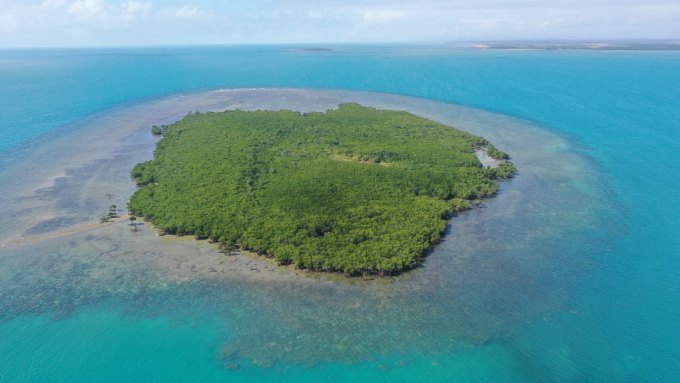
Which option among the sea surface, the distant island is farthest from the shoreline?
the distant island

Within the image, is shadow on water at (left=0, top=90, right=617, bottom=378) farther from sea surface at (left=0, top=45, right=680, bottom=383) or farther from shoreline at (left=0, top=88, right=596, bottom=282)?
shoreline at (left=0, top=88, right=596, bottom=282)

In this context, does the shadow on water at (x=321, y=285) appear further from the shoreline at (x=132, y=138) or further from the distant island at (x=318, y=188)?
the distant island at (x=318, y=188)

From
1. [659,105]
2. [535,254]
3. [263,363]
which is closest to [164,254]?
[263,363]

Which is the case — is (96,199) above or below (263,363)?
above

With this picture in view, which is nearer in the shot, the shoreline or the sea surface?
the sea surface

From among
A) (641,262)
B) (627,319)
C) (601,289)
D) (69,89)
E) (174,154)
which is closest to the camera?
(627,319)

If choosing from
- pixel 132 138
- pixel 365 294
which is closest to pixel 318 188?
pixel 365 294

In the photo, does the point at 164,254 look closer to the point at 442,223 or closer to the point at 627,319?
the point at 442,223

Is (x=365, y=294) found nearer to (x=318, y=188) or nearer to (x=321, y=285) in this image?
(x=321, y=285)
